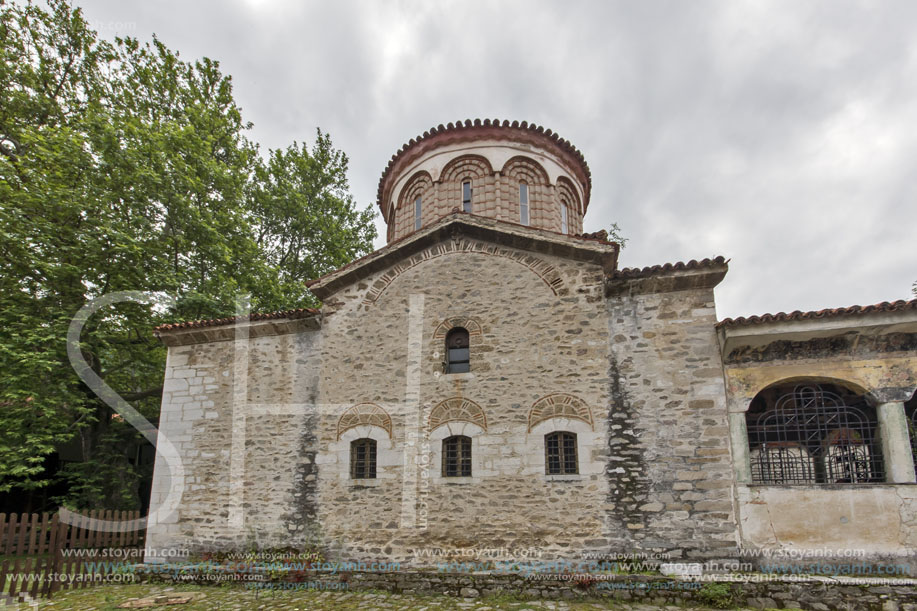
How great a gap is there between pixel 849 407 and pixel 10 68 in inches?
739

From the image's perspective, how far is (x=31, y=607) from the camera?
691cm

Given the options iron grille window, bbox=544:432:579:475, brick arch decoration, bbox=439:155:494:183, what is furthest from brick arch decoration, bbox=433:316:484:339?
brick arch decoration, bbox=439:155:494:183

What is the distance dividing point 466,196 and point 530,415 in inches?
234

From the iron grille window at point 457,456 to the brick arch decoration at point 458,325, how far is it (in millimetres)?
1737

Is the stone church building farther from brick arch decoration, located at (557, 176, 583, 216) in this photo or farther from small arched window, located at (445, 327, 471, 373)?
brick arch decoration, located at (557, 176, 583, 216)

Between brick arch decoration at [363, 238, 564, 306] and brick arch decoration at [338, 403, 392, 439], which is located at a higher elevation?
brick arch decoration at [363, 238, 564, 306]

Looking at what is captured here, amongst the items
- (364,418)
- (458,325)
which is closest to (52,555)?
(364,418)

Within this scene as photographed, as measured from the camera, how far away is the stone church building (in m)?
6.86

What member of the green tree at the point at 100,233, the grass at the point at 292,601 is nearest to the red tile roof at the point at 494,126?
the green tree at the point at 100,233

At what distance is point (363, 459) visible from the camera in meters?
8.52

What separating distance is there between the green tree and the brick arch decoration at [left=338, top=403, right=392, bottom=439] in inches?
212

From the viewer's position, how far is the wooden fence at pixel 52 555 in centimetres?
720

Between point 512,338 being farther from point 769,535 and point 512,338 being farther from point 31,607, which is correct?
point 31,607

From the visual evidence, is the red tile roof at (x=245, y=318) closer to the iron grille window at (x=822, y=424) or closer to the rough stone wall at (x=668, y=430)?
the rough stone wall at (x=668, y=430)
